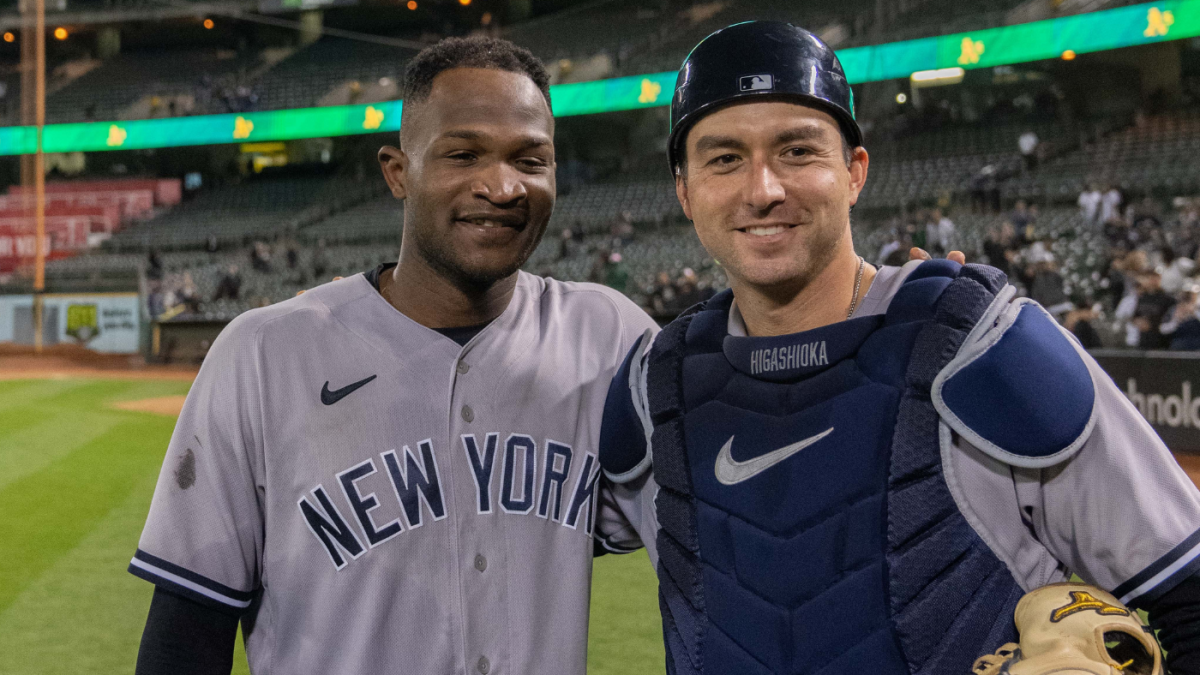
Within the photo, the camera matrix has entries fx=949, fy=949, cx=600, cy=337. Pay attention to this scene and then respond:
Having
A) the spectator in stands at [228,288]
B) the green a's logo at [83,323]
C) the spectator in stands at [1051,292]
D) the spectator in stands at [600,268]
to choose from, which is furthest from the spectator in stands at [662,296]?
the green a's logo at [83,323]

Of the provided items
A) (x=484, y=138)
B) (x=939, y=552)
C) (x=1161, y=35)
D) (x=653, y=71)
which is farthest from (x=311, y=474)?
(x=653, y=71)

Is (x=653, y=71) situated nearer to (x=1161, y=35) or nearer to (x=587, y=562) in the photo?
(x=1161, y=35)

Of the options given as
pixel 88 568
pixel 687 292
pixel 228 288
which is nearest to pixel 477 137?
pixel 88 568

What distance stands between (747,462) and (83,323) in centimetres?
1999

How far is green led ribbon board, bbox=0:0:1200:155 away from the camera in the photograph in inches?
687

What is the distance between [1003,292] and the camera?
155cm

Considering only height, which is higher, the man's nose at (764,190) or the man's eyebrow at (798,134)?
the man's eyebrow at (798,134)

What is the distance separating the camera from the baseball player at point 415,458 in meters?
1.84

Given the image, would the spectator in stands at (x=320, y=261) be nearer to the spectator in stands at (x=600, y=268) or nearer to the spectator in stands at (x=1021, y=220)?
the spectator in stands at (x=600, y=268)

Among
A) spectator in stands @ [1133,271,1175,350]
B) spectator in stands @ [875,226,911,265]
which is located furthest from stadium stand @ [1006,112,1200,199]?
spectator in stands @ [1133,271,1175,350]

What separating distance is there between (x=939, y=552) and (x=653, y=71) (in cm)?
2409

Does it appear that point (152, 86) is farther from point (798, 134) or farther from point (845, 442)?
point (845, 442)

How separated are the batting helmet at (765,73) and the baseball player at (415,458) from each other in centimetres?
41

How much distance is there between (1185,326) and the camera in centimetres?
819
